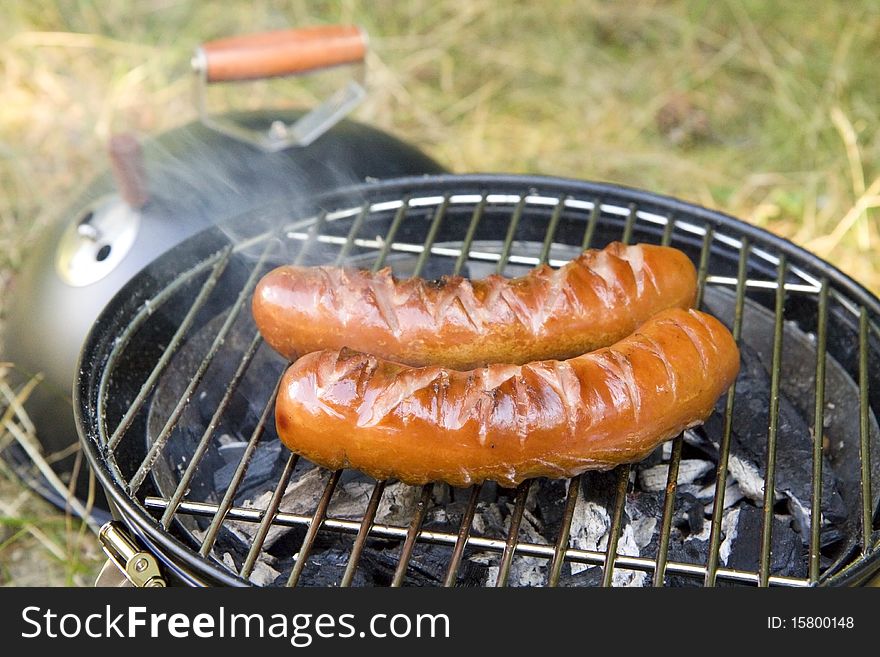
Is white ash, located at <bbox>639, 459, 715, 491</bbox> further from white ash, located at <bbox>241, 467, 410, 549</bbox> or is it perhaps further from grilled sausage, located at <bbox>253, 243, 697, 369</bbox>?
white ash, located at <bbox>241, 467, 410, 549</bbox>

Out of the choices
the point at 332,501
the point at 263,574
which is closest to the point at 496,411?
the point at 332,501

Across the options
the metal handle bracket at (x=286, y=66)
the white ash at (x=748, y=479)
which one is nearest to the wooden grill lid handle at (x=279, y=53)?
the metal handle bracket at (x=286, y=66)

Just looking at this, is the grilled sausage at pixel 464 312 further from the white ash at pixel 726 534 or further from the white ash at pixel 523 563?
the white ash at pixel 726 534

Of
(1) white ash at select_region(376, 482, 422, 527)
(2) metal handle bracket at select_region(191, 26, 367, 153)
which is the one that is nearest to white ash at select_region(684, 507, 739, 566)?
(1) white ash at select_region(376, 482, 422, 527)

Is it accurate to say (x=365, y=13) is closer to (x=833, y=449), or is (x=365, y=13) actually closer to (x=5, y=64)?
(x=5, y=64)

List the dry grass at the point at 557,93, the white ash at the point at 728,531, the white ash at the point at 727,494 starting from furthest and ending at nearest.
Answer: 1. the dry grass at the point at 557,93
2. the white ash at the point at 727,494
3. the white ash at the point at 728,531

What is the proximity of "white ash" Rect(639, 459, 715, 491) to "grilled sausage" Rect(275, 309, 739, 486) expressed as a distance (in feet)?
1.32

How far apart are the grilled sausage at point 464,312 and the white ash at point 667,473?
1.36 ft

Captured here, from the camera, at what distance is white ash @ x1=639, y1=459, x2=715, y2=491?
2.32 metres

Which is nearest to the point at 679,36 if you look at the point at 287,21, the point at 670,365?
the point at 287,21

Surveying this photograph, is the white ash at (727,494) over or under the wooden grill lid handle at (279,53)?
under

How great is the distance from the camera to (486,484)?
229 cm

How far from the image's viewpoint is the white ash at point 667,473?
2323mm

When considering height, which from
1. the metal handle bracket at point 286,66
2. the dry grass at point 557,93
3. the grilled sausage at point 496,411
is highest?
the metal handle bracket at point 286,66
